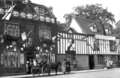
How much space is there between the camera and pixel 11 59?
2302cm

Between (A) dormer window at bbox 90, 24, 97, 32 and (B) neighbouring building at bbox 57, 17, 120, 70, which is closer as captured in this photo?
(B) neighbouring building at bbox 57, 17, 120, 70

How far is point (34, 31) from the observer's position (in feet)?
83.6

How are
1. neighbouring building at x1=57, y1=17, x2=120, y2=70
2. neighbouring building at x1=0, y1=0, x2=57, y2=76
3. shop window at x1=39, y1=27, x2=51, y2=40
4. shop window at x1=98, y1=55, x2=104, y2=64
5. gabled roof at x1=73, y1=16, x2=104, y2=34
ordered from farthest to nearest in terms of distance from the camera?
gabled roof at x1=73, y1=16, x2=104, y2=34
shop window at x1=98, y1=55, x2=104, y2=64
neighbouring building at x1=57, y1=17, x2=120, y2=70
shop window at x1=39, y1=27, x2=51, y2=40
neighbouring building at x1=0, y1=0, x2=57, y2=76

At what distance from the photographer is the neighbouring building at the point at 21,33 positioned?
22.5 meters

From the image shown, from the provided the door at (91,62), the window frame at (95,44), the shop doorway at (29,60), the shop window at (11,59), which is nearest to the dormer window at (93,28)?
the window frame at (95,44)

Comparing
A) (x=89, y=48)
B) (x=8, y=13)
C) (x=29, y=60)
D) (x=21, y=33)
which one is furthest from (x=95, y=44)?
(x=8, y=13)

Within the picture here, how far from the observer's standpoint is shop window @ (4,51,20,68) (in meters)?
22.6

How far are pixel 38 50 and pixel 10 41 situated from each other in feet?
13.3

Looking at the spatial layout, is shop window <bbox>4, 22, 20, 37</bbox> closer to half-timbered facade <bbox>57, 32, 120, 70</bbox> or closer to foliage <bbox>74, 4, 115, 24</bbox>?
half-timbered facade <bbox>57, 32, 120, 70</bbox>

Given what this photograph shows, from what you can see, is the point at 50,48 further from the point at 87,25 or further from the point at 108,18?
the point at 108,18

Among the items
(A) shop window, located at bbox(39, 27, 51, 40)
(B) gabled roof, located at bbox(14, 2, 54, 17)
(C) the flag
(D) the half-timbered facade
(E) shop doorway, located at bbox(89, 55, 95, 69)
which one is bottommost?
(E) shop doorway, located at bbox(89, 55, 95, 69)

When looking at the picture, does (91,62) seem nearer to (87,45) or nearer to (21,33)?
(87,45)

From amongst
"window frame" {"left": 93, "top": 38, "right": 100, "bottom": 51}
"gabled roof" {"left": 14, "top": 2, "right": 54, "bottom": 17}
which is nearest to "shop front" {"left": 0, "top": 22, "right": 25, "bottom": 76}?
"gabled roof" {"left": 14, "top": 2, "right": 54, "bottom": 17}

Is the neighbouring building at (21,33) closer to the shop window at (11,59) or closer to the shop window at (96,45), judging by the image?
the shop window at (11,59)
